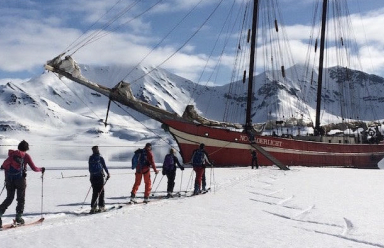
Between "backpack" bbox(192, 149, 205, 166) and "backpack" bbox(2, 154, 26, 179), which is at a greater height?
"backpack" bbox(192, 149, 205, 166)

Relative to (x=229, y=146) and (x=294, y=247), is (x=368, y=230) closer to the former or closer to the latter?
(x=294, y=247)

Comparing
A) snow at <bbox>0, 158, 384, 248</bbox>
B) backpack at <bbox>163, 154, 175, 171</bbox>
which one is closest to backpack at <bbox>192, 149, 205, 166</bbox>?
backpack at <bbox>163, 154, 175, 171</bbox>

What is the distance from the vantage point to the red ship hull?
87.5 ft

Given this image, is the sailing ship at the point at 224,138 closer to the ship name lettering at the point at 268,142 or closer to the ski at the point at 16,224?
the ship name lettering at the point at 268,142

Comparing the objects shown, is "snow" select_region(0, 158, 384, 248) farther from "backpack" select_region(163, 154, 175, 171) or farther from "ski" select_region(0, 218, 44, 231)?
"backpack" select_region(163, 154, 175, 171)

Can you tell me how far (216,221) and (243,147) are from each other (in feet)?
61.1

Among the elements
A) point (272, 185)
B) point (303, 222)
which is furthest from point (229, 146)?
point (303, 222)

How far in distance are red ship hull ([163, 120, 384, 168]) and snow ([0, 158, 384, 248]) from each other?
1196cm

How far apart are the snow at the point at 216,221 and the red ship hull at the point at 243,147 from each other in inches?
471

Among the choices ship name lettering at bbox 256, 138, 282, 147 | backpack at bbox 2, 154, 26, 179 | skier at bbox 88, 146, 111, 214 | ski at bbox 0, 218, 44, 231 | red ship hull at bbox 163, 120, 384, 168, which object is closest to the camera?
ski at bbox 0, 218, 44, 231

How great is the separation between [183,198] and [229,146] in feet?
47.4

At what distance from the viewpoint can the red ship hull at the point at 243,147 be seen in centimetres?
2666

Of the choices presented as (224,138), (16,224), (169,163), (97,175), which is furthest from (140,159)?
(224,138)

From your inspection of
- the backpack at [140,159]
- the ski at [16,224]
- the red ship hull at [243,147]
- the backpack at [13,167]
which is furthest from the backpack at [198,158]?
the red ship hull at [243,147]
